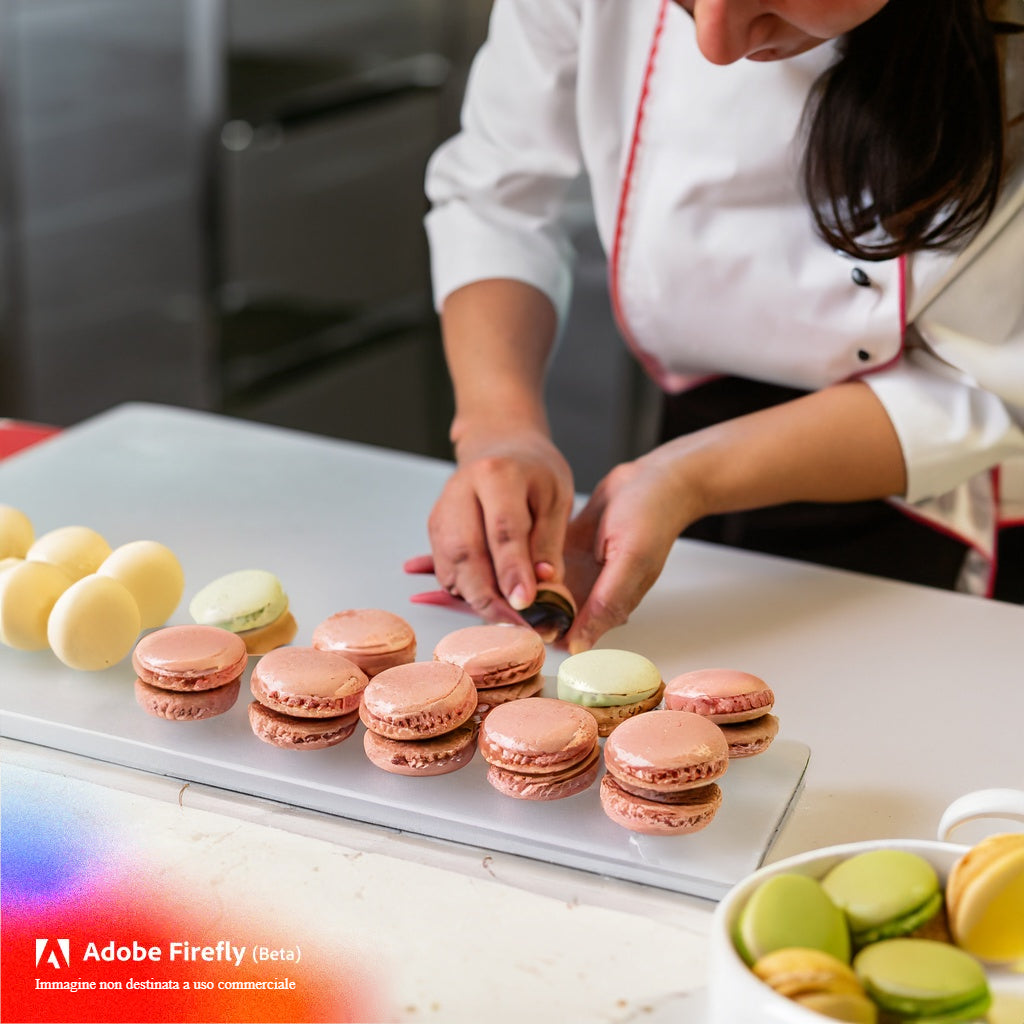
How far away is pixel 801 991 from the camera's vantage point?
53cm

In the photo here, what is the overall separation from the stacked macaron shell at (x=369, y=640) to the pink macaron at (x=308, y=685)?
0.09 feet

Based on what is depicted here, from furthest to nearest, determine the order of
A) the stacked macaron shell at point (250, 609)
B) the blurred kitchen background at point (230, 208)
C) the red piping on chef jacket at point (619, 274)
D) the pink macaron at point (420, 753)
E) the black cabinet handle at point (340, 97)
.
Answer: the black cabinet handle at point (340, 97) → the blurred kitchen background at point (230, 208) → the red piping on chef jacket at point (619, 274) → the stacked macaron shell at point (250, 609) → the pink macaron at point (420, 753)

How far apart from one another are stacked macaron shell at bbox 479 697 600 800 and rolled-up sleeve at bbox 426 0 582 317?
617 mm

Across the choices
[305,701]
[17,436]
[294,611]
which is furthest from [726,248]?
[17,436]

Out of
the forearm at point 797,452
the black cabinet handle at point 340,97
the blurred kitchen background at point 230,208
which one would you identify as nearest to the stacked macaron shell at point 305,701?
the forearm at point 797,452

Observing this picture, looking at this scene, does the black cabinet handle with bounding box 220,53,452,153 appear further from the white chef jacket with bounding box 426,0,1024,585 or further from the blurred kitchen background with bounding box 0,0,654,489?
the white chef jacket with bounding box 426,0,1024,585

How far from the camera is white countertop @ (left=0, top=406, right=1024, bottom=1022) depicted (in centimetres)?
64

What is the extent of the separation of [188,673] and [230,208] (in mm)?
2493

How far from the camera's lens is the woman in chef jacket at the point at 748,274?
38.1 inches

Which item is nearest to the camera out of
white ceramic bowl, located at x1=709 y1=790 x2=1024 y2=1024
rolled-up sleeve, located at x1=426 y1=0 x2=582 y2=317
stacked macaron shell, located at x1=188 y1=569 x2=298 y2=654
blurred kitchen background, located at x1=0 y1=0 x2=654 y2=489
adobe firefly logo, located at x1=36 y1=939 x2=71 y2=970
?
white ceramic bowl, located at x1=709 y1=790 x2=1024 y2=1024

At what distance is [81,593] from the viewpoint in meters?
0.83

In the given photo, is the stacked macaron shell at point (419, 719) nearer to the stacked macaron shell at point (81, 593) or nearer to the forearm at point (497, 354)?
the stacked macaron shell at point (81, 593)

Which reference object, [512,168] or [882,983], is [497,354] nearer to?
[512,168]

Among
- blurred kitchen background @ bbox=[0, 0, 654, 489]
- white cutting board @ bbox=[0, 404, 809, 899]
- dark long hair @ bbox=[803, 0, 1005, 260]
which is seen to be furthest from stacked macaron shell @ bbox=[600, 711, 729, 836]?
blurred kitchen background @ bbox=[0, 0, 654, 489]
